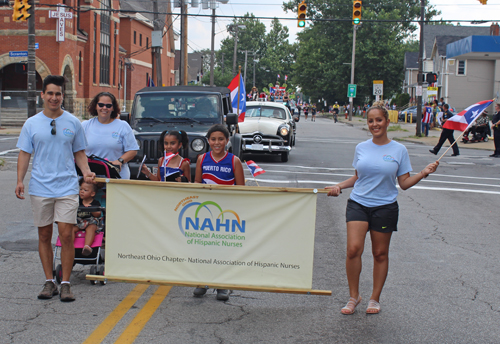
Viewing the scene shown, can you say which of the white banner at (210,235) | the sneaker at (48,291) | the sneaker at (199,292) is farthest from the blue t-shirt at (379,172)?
the sneaker at (48,291)

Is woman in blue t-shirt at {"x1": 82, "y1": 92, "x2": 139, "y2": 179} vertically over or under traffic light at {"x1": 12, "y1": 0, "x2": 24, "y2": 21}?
under

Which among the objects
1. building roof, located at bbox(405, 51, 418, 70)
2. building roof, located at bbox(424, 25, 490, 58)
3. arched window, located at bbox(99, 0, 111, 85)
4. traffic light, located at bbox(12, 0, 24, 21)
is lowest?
traffic light, located at bbox(12, 0, 24, 21)

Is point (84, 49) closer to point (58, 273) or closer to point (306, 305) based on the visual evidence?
point (58, 273)

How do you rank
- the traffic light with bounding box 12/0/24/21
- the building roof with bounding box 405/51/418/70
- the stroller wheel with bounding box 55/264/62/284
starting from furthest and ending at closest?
1. the building roof with bounding box 405/51/418/70
2. the traffic light with bounding box 12/0/24/21
3. the stroller wheel with bounding box 55/264/62/284

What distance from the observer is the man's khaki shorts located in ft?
17.6

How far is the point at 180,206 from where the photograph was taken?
513 centimetres

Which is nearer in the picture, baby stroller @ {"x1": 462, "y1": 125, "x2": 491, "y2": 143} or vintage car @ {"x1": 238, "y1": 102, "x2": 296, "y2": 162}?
vintage car @ {"x1": 238, "y1": 102, "x2": 296, "y2": 162}

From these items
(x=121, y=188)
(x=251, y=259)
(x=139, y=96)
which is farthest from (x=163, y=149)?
(x=139, y=96)

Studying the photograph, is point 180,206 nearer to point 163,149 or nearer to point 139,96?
point 163,149

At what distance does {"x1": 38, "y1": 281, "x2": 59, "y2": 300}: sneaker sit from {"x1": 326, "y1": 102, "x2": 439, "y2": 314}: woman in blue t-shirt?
261cm

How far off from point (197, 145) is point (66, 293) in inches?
236

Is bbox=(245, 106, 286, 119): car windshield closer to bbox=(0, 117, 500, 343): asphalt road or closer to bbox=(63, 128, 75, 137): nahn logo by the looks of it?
bbox=(0, 117, 500, 343): asphalt road

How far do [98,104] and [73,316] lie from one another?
227cm

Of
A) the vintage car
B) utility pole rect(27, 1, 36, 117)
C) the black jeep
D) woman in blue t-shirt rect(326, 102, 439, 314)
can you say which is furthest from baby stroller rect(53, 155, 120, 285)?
utility pole rect(27, 1, 36, 117)
